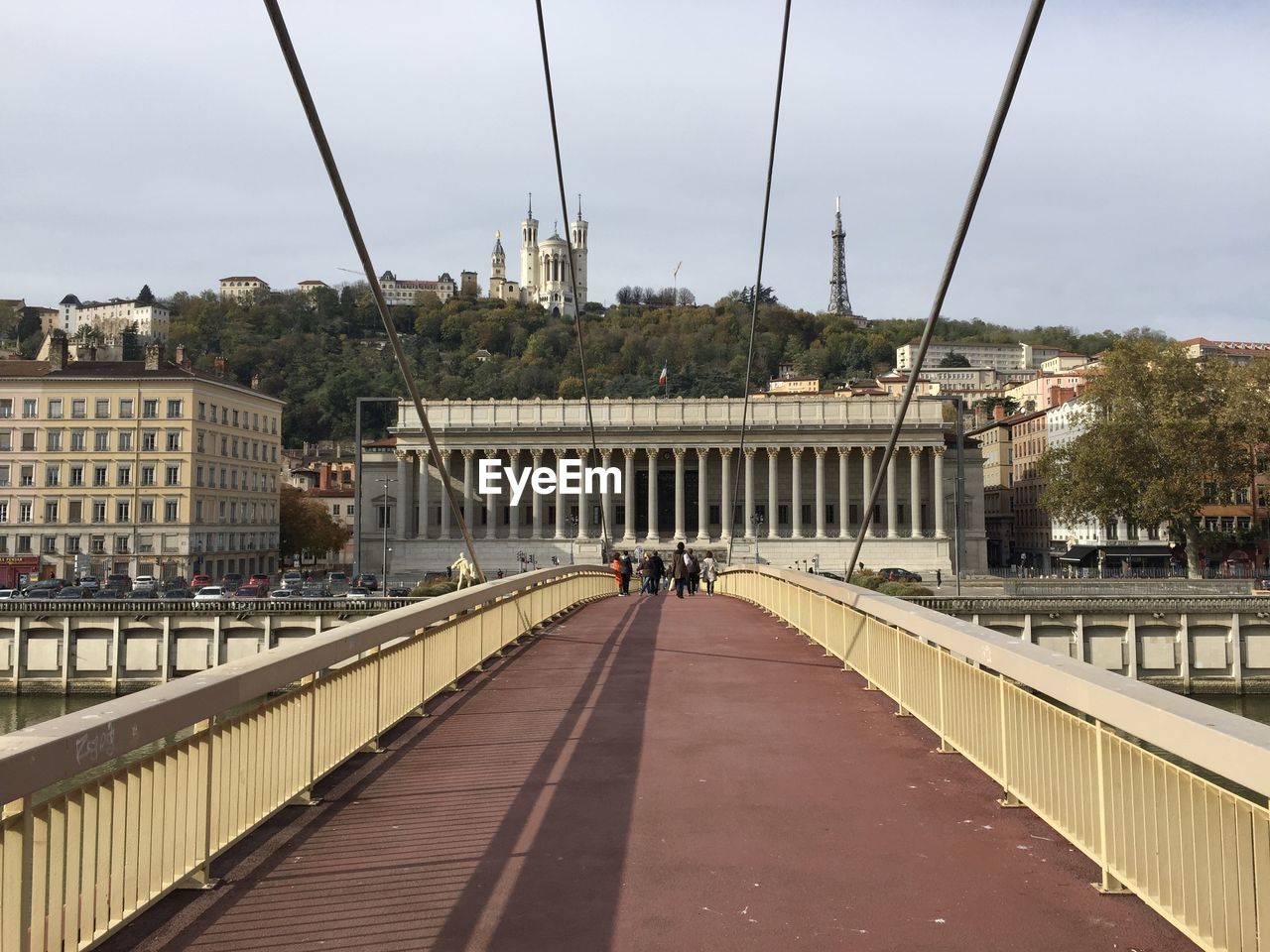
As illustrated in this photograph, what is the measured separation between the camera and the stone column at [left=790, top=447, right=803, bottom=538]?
96938mm

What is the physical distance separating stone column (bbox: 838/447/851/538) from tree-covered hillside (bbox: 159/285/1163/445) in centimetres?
3494

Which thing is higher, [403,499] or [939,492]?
[939,492]

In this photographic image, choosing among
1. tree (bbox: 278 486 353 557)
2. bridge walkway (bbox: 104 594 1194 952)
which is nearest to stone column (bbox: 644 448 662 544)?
tree (bbox: 278 486 353 557)

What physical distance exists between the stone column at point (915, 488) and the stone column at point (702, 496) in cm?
1707

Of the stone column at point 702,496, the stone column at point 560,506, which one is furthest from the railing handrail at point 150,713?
the stone column at point 702,496

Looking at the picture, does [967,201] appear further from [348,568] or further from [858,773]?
[348,568]

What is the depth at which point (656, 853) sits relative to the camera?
616 centimetres

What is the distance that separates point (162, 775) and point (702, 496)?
3710 inches

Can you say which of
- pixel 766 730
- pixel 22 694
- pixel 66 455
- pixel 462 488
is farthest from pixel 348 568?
pixel 766 730

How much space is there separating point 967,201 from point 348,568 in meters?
104

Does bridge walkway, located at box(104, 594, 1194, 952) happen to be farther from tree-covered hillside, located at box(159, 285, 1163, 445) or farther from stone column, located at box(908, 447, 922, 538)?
tree-covered hillside, located at box(159, 285, 1163, 445)

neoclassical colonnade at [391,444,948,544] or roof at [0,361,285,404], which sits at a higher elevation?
roof at [0,361,285,404]

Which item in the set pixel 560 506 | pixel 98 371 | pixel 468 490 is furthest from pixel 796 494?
pixel 98 371

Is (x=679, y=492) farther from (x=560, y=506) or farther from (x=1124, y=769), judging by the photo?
(x=1124, y=769)
